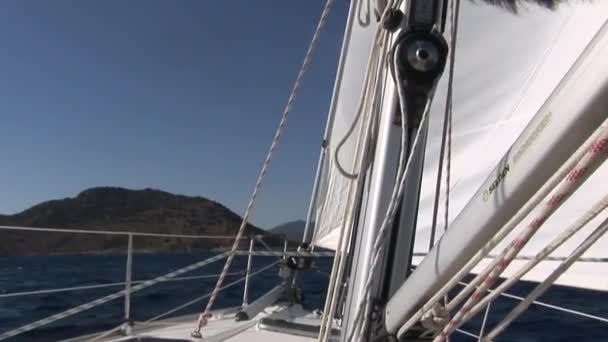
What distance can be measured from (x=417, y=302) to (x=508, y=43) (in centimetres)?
148

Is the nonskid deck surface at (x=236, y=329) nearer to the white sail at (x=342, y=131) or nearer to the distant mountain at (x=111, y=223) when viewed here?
the white sail at (x=342, y=131)

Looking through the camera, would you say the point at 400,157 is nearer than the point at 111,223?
Yes

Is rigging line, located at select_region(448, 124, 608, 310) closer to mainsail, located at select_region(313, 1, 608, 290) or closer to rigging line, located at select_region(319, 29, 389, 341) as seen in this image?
rigging line, located at select_region(319, 29, 389, 341)

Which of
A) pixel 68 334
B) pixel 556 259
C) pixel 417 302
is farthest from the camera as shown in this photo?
pixel 68 334

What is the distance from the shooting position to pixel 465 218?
661 millimetres

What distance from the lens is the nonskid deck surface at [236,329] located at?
2526mm

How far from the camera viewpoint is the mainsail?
1.45 meters

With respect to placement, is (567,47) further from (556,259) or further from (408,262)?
(408,262)

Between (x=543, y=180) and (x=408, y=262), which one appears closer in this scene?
(x=543, y=180)

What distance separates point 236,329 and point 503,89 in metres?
2.01

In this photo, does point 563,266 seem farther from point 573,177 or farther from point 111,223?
point 111,223

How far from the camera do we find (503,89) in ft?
6.15

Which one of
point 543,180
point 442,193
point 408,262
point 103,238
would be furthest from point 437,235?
point 103,238

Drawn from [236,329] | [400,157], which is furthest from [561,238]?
[236,329]
